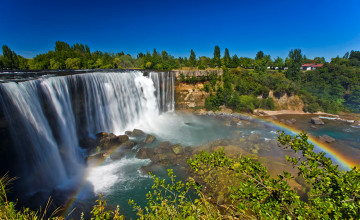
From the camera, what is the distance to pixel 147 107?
27672mm

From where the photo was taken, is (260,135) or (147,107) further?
(147,107)

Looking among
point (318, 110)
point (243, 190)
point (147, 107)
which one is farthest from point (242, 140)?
point (318, 110)

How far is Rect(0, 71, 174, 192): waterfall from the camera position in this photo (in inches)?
434

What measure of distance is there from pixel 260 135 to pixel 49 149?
21.1m

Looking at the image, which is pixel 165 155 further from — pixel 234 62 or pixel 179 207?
pixel 234 62

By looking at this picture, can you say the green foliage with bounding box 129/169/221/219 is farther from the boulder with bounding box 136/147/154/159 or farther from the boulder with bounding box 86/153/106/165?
the boulder with bounding box 86/153/106/165

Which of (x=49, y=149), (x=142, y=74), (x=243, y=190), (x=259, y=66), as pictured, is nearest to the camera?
(x=243, y=190)

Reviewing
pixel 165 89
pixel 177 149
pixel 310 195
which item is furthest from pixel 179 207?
pixel 165 89

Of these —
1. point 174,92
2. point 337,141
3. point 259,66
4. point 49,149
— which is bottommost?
point 337,141

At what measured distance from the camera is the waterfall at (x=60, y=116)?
11.0 meters

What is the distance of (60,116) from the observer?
47.9 ft

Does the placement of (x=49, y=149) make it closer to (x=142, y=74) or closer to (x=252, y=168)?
(x=252, y=168)

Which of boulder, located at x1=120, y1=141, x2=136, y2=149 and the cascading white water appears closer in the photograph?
boulder, located at x1=120, y1=141, x2=136, y2=149

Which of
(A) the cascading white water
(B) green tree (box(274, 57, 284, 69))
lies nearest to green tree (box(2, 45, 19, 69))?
(A) the cascading white water
